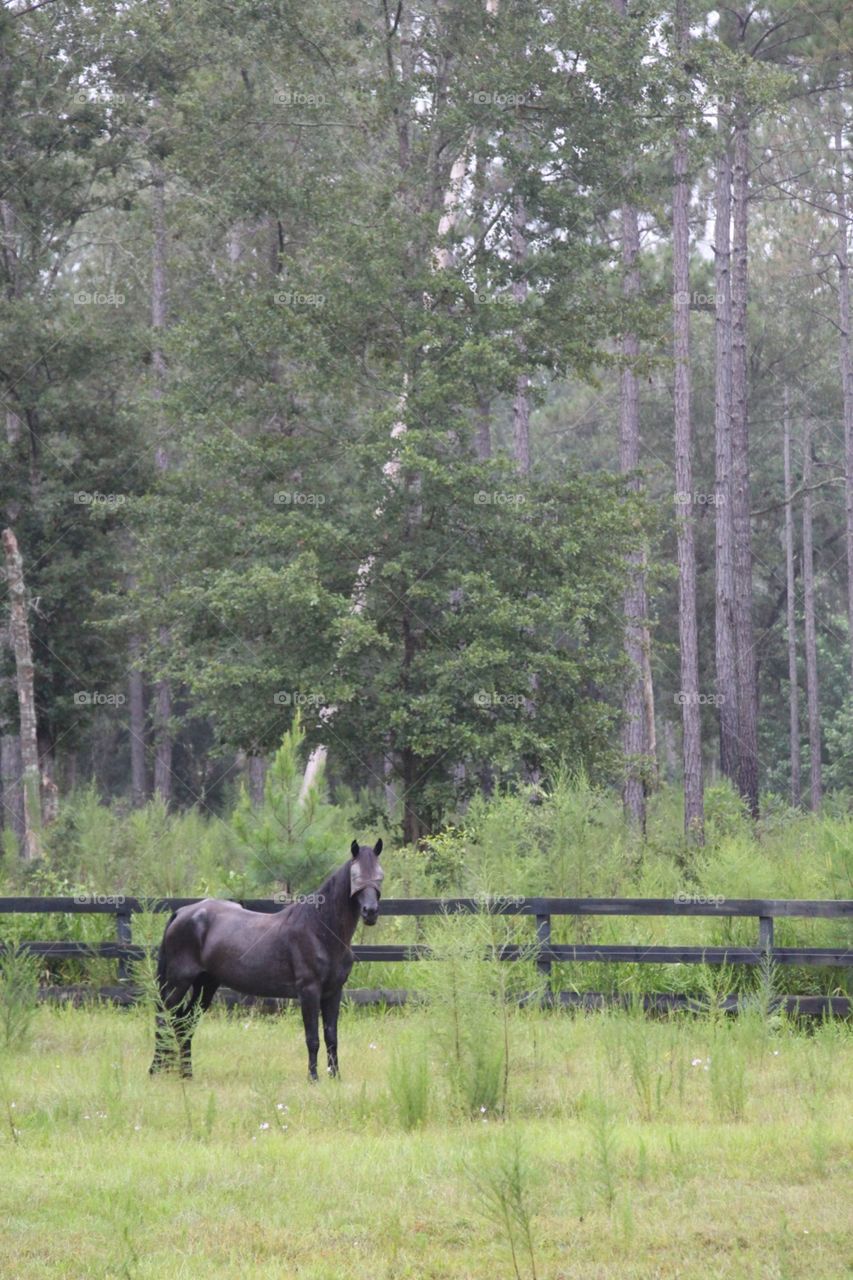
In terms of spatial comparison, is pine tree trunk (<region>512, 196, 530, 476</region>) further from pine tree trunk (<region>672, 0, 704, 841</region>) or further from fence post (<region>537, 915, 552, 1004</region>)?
fence post (<region>537, 915, 552, 1004</region>)

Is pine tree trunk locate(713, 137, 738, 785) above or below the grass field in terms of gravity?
above

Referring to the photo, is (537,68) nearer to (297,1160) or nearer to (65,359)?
(65,359)

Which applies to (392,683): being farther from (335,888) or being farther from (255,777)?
(255,777)

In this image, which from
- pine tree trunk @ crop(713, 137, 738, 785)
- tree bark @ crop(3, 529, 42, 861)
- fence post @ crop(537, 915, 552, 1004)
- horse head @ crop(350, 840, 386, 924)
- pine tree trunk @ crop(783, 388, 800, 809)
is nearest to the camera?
horse head @ crop(350, 840, 386, 924)

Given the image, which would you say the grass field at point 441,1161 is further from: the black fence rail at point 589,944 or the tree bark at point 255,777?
the tree bark at point 255,777

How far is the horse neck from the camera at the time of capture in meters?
11.0

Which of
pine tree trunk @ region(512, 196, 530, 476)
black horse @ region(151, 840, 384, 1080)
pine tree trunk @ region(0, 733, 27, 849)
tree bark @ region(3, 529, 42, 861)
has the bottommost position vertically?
pine tree trunk @ region(0, 733, 27, 849)

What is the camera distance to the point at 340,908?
1098 cm

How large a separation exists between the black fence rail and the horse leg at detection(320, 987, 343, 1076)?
3.71 ft

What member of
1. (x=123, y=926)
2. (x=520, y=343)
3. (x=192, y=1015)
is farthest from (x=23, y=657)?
(x=192, y=1015)

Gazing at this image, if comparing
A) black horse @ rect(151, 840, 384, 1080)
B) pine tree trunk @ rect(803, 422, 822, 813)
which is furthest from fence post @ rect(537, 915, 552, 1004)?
pine tree trunk @ rect(803, 422, 822, 813)

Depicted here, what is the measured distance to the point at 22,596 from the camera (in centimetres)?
2730

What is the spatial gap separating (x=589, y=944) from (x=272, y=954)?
3253 mm

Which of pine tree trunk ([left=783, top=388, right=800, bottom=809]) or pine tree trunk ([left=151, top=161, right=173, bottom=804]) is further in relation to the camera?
pine tree trunk ([left=783, top=388, right=800, bottom=809])
